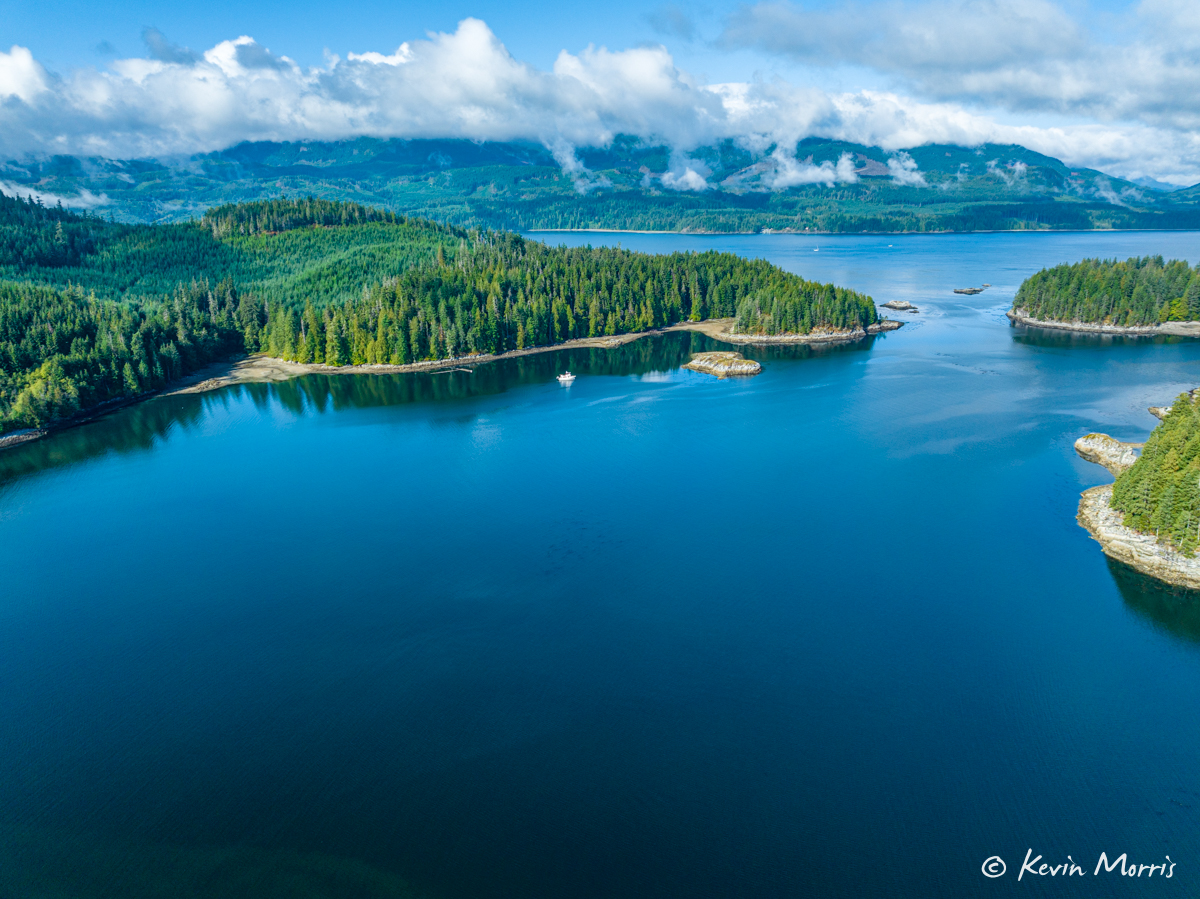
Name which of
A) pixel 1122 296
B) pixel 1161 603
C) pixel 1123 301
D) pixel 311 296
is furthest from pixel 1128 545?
pixel 311 296

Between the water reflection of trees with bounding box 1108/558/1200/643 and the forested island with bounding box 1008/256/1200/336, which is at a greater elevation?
the forested island with bounding box 1008/256/1200/336

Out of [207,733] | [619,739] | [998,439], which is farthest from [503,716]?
[998,439]

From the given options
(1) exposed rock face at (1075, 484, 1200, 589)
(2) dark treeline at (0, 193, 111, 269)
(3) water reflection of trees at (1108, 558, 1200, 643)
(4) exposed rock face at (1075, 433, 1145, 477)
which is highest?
(2) dark treeline at (0, 193, 111, 269)

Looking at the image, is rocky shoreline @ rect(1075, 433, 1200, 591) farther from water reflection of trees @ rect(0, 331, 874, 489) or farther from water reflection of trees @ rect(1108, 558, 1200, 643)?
water reflection of trees @ rect(0, 331, 874, 489)

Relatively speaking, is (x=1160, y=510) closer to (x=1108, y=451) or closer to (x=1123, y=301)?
(x=1108, y=451)

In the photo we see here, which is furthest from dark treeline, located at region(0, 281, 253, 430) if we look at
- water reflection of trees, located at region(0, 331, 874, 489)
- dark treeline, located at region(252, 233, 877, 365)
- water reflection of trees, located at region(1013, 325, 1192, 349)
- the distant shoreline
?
water reflection of trees, located at region(1013, 325, 1192, 349)

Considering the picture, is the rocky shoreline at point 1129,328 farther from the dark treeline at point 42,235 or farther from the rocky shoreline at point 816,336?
the dark treeline at point 42,235

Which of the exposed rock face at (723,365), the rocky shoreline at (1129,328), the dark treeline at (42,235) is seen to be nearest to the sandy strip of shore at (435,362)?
the exposed rock face at (723,365)

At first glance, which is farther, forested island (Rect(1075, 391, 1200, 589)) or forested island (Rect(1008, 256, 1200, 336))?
forested island (Rect(1008, 256, 1200, 336))
